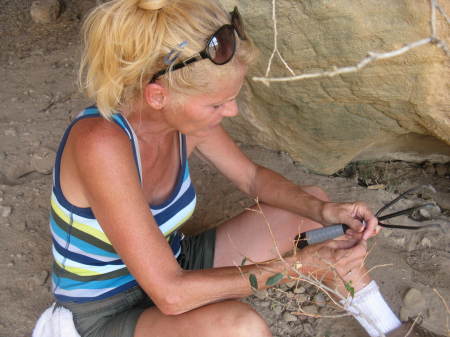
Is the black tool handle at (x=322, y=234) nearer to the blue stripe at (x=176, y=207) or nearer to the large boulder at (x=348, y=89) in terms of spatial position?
the blue stripe at (x=176, y=207)

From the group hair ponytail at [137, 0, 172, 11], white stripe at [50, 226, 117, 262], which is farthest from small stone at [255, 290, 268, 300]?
hair ponytail at [137, 0, 172, 11]

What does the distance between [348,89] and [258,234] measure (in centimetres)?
66

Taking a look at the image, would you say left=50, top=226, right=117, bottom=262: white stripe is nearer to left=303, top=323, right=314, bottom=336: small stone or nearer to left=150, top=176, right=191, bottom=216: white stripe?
left=150, top=176, right=191, bottom=216: white stripe

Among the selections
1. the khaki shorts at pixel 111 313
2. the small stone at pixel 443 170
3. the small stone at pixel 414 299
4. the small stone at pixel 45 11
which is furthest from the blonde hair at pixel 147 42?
the small stone at pixel 45 11

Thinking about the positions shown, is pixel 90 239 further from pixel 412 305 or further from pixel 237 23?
pixel 412 305

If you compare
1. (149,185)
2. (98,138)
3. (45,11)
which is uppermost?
(98,138)

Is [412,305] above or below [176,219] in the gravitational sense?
below

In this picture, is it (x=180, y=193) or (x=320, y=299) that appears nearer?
(x=180, y=193)

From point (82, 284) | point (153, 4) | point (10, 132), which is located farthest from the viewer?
point (10, 132)

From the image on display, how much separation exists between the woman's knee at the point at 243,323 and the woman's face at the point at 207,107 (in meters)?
0.52

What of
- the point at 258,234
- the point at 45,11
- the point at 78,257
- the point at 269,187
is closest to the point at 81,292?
the point at 78,257

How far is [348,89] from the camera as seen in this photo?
7.54ft

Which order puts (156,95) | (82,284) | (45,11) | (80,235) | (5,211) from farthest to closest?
1. (45,11)
2. (5,211)
3. (82,284)
4. (80,235)
5. (156,95)

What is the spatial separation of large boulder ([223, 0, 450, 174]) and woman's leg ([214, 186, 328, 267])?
450 mm
